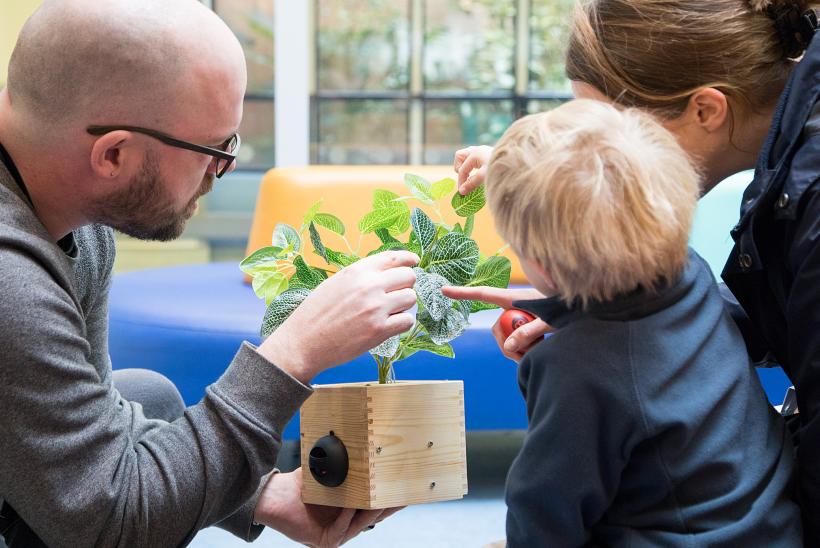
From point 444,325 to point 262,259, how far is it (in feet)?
1.02

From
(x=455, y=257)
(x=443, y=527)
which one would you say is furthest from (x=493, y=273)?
(x=443, y=527)

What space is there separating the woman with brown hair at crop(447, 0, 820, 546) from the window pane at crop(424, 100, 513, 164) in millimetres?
5614

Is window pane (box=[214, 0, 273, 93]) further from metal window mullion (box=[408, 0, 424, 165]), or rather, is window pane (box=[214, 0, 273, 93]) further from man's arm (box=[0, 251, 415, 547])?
man's arm (box=[0, 251, 415, 547])

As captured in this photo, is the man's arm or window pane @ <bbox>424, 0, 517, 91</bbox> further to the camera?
window pane @ <bbox>424, 0, 517, 91</bbox>

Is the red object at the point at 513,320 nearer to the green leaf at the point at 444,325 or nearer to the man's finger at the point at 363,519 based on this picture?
the green leaf at the point at 444,325

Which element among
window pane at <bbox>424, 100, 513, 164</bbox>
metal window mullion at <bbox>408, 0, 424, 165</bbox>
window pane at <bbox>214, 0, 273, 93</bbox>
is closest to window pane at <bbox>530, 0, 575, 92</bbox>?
window pane at <bbox>424, 100, 513, 164</bbox>

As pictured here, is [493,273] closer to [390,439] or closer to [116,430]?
[390,439]

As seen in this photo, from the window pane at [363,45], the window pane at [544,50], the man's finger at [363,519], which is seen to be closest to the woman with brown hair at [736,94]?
the man's finger at [363,519]

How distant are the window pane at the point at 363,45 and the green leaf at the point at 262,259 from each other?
5.79 m

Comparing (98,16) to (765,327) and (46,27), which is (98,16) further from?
(765,327)

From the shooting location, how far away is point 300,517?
1519 millimetres

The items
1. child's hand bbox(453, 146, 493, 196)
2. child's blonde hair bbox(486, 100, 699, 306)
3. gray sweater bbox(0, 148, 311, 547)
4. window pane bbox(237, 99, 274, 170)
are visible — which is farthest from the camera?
window pane bbox(237, 99, 274, 170)

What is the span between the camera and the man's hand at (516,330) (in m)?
1.34

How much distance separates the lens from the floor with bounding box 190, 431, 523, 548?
2.24 meters
